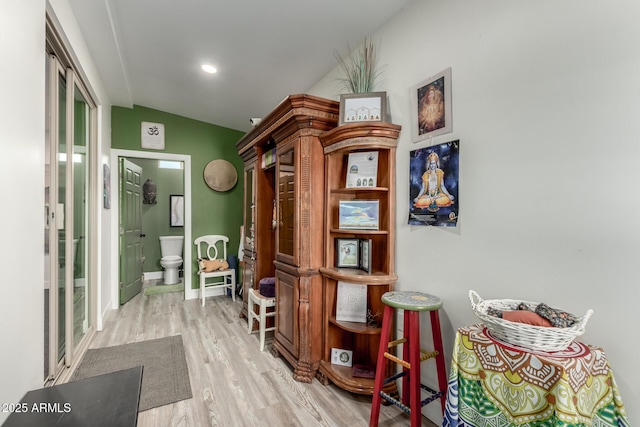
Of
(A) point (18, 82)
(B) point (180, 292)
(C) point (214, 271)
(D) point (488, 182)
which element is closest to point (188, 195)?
(C) point (214, 271)

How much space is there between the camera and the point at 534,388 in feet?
3.37

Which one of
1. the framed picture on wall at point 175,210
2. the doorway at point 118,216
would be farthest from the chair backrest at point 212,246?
the framed picture on wall at point 175,210

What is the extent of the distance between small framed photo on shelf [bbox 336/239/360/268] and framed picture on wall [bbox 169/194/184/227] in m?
4.81

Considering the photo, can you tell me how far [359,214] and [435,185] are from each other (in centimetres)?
61

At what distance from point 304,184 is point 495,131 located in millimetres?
1300

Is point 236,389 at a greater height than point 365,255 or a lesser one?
lesser

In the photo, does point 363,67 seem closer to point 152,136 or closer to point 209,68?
point 209,68

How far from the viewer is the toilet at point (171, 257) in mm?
5262

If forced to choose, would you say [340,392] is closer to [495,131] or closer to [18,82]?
[495,131]

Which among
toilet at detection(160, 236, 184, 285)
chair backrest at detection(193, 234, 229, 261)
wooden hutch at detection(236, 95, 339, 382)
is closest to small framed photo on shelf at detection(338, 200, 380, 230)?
wooden hutch at detection(236, 95, 339, 382)

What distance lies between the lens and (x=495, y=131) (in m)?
1.51

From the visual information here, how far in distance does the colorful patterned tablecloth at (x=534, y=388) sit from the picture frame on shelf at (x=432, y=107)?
1167 mm

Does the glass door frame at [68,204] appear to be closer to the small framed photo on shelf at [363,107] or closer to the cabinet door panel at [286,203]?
the cabinet door panel at [286,203]

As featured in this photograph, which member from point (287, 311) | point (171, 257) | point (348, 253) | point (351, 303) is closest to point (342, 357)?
point (351, 303)
